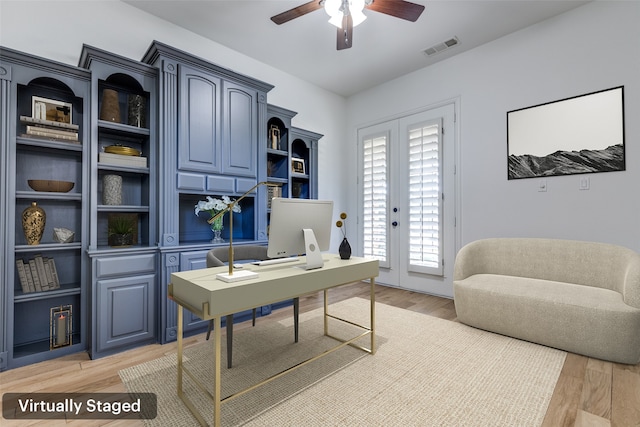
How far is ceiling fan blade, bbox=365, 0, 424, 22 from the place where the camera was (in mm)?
2141

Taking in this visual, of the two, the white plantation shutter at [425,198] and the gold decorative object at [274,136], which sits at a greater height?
the gold decorative object at [274,136]

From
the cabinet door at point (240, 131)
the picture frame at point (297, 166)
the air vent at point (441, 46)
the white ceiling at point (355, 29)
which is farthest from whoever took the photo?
the picture frame at point (297, 166)

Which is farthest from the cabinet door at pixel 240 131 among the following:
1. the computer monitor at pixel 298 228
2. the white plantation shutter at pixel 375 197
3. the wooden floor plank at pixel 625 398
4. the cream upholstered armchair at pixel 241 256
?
the wooden floor plank at pixel 625 398

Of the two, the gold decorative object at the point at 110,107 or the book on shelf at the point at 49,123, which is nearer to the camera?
the book on shelf at the point at 49,123

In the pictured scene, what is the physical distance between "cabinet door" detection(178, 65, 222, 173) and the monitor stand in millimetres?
1505

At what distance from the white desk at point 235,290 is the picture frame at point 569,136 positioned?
98.7 inches

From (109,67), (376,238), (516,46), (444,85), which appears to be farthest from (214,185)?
(516,46)

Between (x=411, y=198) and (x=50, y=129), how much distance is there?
3.97 meters

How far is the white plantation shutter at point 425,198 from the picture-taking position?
3.95 meters

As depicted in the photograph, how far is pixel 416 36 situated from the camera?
11.1ft

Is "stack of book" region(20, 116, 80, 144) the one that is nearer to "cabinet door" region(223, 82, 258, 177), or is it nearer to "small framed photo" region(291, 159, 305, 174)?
"cabinet door" region(223, 82, 258, 177)

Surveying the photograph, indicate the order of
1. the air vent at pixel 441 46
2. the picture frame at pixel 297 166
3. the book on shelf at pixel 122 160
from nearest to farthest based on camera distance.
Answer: the book on shelf at pixel 122 160, the air vent at pixel 441 46, the picture frame at pixel 297 166

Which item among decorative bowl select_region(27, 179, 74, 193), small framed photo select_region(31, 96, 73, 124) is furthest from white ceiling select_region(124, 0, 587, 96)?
decorative bowl select_region(27, 179, 74, 193)

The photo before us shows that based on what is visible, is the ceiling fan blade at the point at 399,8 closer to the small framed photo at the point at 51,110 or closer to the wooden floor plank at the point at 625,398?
the small framed photo at the point at 51,110
